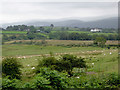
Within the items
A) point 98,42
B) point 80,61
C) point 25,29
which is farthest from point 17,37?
point 80,61

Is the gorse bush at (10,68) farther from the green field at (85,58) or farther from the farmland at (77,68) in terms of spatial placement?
the green field at (85,58)

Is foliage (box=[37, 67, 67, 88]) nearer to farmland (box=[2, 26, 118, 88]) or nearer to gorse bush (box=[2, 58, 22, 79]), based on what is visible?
farmland (box=[2, 26, 118, 88])

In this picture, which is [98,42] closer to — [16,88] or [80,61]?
[80,61]

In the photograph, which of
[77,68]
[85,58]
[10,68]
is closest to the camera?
[10,68]

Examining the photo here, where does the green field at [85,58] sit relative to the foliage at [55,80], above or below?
below

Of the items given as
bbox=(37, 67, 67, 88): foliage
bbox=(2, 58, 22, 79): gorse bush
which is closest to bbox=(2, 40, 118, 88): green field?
bbox=(2, 58, 22, 79): gorse bush

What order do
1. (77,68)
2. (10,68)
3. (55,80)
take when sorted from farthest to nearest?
(77,68)
(10,68)
(55,80)

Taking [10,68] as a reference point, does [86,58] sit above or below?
below

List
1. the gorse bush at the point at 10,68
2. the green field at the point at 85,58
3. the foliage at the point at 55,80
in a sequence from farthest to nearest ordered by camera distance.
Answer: the green field at the point at 85,58
the gorse bush at the point at 10,68
the foliage at the point at 55,80

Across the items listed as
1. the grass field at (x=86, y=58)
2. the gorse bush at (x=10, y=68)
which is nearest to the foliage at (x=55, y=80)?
the grass field at (x=86, y=58)

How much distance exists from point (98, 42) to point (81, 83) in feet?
112

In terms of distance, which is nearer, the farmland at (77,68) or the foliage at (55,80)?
the foliage at (55,80)

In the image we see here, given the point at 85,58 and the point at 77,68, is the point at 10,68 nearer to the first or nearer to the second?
the point at 77,68

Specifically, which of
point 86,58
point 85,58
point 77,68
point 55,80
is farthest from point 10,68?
point 86,58
